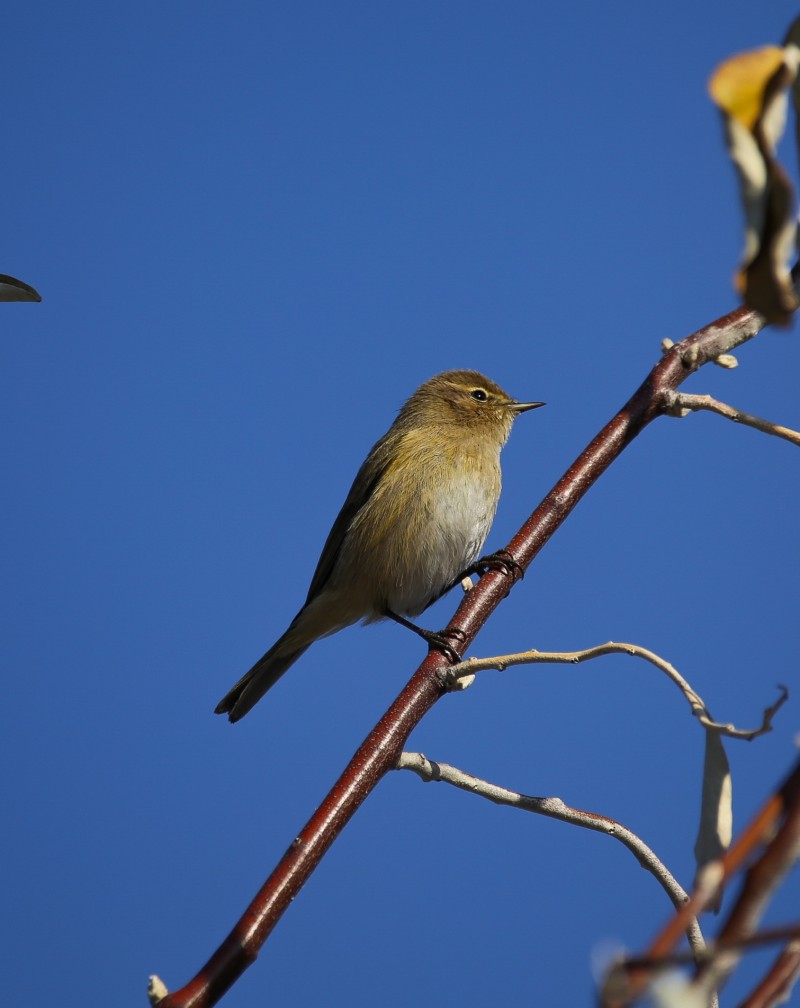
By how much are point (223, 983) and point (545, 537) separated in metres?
1.25

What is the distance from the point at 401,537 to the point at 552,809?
3.88 metres

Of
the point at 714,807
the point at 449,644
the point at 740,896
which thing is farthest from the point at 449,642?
the point at 740,896

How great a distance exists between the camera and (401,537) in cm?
575

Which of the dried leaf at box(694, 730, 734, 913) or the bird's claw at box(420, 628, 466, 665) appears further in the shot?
the bird's claw at box(420, 628, 466, 665)

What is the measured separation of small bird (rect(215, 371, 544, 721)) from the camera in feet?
18.8

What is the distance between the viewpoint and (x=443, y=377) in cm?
705

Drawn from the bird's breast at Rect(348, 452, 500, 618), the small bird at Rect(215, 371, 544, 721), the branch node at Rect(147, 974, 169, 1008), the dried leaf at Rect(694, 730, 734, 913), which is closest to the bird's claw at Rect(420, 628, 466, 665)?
the dried leaf at Rect(694, 730, 734, 913)

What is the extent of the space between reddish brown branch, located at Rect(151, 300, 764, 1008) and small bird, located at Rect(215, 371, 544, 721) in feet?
10.00

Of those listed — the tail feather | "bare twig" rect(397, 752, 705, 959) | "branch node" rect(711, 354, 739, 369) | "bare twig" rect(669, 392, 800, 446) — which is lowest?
the tail feather

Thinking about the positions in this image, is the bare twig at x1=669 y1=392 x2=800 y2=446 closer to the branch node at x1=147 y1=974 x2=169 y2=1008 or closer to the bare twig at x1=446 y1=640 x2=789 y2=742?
the bare twig at x1=446 y1=640 x2=789 y2=742

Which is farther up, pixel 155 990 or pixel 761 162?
pixel 761 162

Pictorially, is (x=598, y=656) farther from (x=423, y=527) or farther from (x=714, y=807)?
(x=423, y=527)

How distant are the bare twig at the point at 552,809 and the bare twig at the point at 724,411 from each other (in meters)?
0.77

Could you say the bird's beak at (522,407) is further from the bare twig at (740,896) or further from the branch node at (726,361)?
the bare twig at (740,896)
